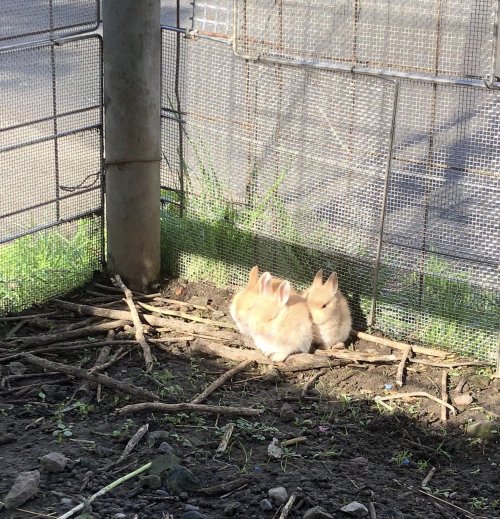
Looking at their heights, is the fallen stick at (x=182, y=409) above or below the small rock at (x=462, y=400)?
above

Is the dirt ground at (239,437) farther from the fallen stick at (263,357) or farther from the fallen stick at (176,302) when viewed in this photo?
the fallen stick at (176,302)

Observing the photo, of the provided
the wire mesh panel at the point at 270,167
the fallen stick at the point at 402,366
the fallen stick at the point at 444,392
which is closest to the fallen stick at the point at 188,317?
the wire mesh panel at the point at 270,167

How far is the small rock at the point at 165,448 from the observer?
4.81m

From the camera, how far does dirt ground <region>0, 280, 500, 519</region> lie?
447cm

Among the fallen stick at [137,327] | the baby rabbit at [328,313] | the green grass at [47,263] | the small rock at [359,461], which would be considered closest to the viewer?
the small rock at [359,461]

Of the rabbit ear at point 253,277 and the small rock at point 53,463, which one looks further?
the rabbit ear at point 253,277

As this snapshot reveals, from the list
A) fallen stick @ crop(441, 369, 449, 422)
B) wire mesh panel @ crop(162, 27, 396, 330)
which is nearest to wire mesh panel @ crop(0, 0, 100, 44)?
wire mesh panel @ crop(162, 27, 396, 330)

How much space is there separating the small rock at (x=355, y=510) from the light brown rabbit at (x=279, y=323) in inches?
64.7

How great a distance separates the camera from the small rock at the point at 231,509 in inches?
171

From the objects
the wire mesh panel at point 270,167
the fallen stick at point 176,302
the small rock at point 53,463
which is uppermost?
the wire mesh panel at point 270,167

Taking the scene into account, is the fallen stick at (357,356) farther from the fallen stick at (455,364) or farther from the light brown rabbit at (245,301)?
the light brown rabbit at (245,301)

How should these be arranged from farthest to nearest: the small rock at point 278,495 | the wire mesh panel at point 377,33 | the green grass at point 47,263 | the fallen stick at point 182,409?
the green grass at point 47,263
the wire mesh panel at point 377,33
the fallen stick at point 182,409
the small rock at point 278,495

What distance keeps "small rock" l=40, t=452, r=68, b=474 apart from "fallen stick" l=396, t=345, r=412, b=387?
2.08 metres

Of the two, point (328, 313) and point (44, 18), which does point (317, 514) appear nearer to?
point (328, 313)
